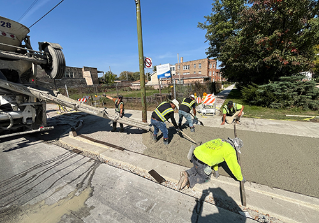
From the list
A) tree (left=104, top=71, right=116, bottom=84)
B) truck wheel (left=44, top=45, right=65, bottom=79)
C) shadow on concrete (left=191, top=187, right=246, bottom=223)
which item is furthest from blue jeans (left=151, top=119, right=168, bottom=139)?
tree (left=104, top=71, right=116, bottom=84)

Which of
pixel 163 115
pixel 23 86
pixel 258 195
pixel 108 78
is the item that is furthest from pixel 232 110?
pixel 108 78

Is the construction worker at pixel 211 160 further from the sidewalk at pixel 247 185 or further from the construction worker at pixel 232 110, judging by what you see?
the construction worker at pixel 232 110

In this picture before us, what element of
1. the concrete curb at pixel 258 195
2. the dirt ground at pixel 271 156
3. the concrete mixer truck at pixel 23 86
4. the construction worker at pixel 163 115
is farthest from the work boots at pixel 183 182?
the concrete mixer truck at pixel 23 86

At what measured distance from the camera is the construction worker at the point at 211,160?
8.04ft

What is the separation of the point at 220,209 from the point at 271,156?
2.37 metres

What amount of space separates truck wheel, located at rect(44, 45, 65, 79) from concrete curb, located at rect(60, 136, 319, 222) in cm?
382

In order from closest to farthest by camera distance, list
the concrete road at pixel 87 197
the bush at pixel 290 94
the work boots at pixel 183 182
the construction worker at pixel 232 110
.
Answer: the concrete road at pixel 87 197 → the work boots at pixel 183 182 → the construction worker at pixel 232 110 → the bush at pixel 290 94

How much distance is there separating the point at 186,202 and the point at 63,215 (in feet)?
6.58

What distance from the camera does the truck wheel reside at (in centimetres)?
514

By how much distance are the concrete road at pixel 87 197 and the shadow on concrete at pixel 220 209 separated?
0.01 m

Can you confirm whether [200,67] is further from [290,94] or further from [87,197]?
[87,197]

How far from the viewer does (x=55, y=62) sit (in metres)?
5.16

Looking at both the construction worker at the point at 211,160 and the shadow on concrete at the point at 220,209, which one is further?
the construction worker at the point at 211,160

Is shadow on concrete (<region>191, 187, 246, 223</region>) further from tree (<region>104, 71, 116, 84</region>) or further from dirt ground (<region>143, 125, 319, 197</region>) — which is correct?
tree (<region>104, 71, 116, 84</region>)
